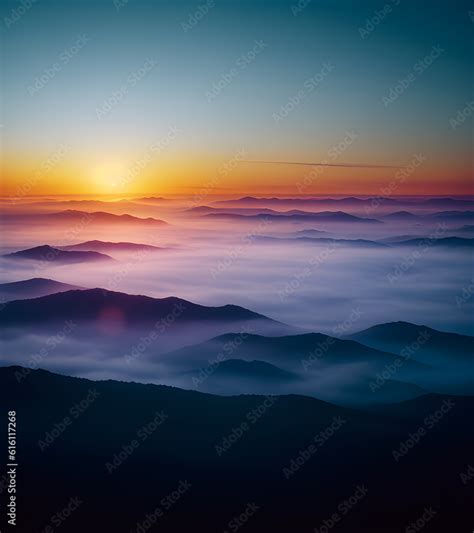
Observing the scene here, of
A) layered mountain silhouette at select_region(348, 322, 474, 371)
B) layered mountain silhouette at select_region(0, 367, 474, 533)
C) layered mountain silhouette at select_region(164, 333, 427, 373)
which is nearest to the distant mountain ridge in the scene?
layered mountain silhouette at select_region(164, 333, 427, 373)

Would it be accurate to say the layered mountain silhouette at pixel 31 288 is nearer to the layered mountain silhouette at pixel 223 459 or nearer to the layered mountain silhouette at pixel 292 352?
the layered mountain silhouette at pixel 292 352

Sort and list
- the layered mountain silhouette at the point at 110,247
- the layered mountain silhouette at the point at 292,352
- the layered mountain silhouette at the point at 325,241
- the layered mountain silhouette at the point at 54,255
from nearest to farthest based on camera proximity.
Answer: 1. the layered mountain silhouette at the point at 292,352
2. the layered mountain silhouette at the point at 54,255
3. the layered mountain silhouette at the point at 110,247
4. the layered mountain silhouette at the point at 325,241

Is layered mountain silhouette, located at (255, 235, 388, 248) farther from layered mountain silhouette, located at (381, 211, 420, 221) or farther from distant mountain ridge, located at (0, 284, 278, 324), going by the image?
distant mountain ridge, located at (0, 284, 278, 324)

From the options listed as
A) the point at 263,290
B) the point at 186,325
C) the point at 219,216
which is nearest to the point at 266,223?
the point at 219,216

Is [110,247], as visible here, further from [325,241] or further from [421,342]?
[421,342]

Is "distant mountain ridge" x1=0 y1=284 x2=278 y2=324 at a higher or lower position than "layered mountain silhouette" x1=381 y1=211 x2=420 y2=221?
lower

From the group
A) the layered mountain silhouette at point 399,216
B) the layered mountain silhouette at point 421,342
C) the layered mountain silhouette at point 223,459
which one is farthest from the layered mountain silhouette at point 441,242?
the layered mountain silhouette at point 223,459
